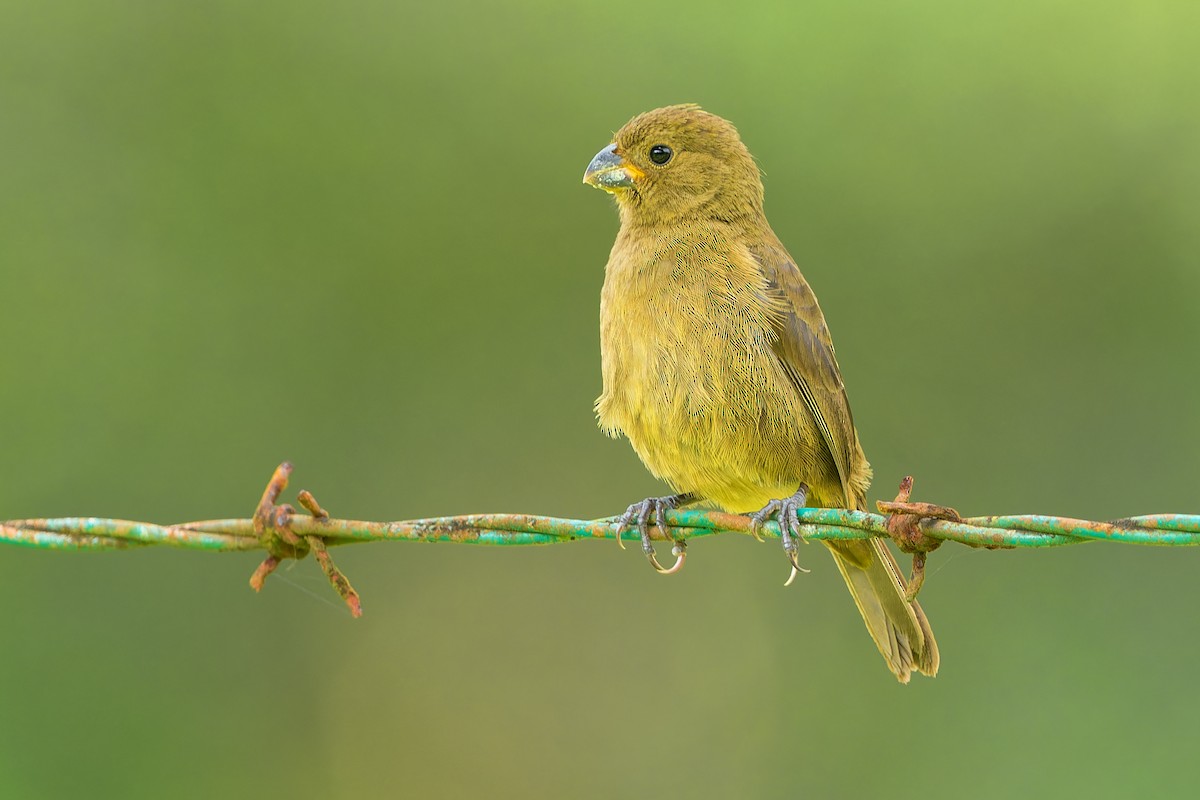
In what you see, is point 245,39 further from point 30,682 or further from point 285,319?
point 30,682

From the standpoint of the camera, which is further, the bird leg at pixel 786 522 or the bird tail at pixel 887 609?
the bird tail at pixel 887 609

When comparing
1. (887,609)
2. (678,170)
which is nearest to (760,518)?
(887,609)

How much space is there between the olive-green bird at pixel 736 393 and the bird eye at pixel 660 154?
37 centimetres

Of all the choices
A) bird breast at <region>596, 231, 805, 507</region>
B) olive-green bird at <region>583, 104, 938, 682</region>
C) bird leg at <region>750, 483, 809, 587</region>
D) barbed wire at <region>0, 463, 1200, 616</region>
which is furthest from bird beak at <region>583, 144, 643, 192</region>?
barbed wire at <region>0, 463, 1200, 616</region>

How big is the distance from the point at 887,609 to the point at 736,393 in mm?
762

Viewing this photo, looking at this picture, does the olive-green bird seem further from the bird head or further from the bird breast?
the bird head

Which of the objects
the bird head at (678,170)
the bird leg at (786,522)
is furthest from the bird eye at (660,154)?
the bird leg at (786,522)

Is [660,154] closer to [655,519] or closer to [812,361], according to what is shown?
[812,361]

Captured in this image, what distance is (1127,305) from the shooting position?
7621 mm

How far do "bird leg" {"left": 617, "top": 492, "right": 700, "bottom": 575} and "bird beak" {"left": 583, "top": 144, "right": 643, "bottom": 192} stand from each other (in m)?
1.13

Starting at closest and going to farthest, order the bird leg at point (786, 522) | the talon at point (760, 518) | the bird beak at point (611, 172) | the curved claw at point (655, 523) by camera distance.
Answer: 1. the talon at point (760, 518)
2. the bird leg at point (786, 522)
3. the curved claw at point (655, 523)
4. the bird beak at point (611, 172)

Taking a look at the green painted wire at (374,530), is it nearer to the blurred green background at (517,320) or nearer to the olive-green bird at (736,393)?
the olive-green bird at (736,393)

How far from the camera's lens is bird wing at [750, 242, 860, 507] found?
14.3 feet

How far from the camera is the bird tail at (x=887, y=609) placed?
4.17 m
